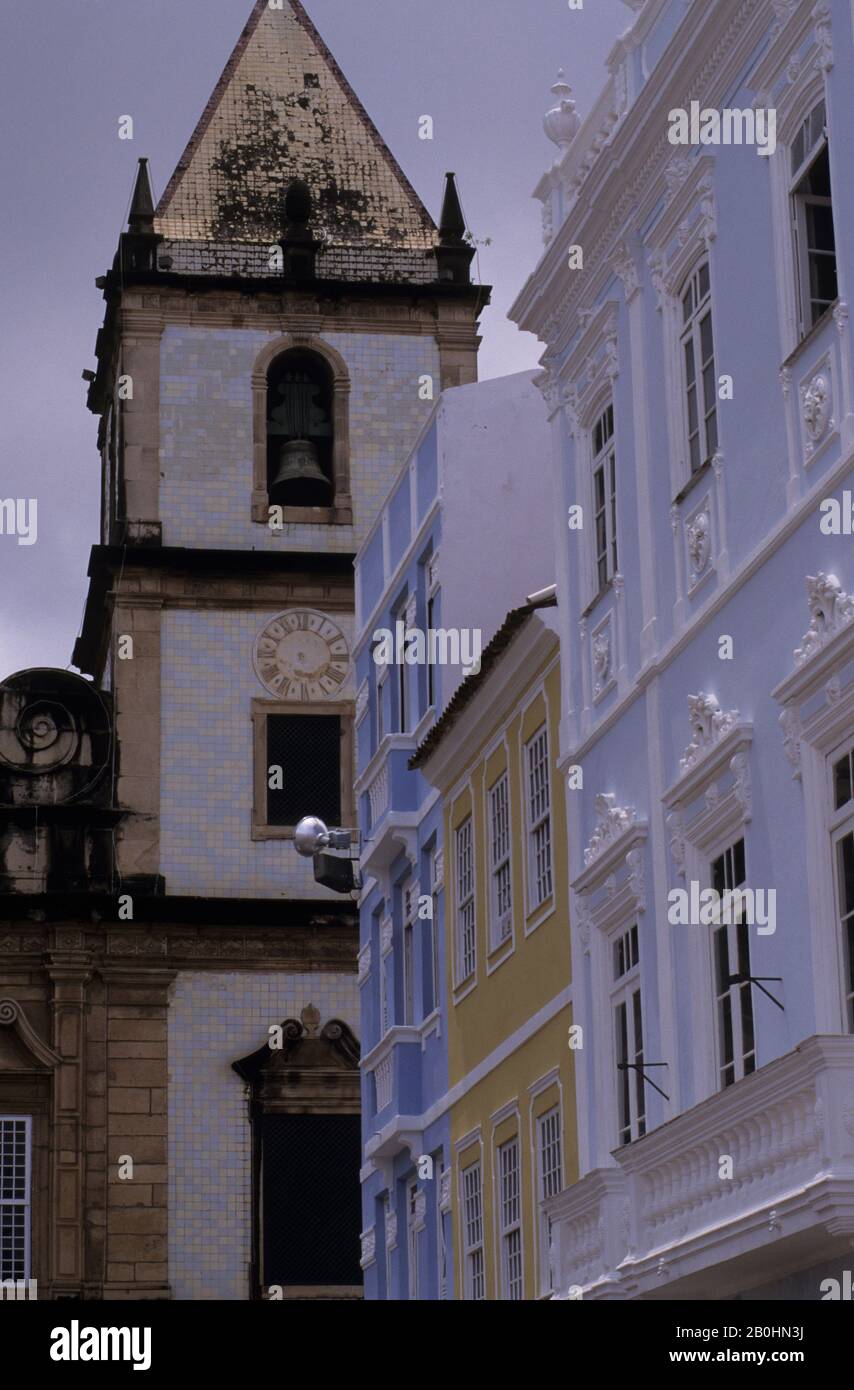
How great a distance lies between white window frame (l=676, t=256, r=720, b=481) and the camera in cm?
1841

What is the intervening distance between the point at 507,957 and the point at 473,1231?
251 centimetres

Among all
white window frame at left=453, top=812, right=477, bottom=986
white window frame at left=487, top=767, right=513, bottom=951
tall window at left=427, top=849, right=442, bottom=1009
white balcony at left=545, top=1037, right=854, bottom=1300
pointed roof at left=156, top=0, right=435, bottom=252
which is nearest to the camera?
white balcony at left=545, top=1037, right=854, bottom=1300

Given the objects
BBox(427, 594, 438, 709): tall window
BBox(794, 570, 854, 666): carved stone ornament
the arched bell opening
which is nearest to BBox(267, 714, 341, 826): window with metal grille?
the arched bell opening

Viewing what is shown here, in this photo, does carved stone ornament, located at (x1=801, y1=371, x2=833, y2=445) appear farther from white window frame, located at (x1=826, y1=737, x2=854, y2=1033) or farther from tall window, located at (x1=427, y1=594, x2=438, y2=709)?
tall window, located at (x1=427, y1=594, x2=438, y2=709)

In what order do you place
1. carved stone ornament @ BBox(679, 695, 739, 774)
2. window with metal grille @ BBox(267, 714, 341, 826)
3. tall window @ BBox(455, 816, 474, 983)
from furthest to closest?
1. window with metal grille @ BBox(267, 714, 341, 826)
2. tall window @ BBox(455, 816, 474, 983)
3. carved stone ornament @ BBox(679, 695, 739, 774)

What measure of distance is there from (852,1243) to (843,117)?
607 centimetres

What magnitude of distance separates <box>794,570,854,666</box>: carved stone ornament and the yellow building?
5915 mm

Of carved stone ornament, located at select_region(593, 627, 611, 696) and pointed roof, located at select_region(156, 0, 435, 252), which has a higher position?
pointed roof, located at select_region(156, 0, 435, 252)

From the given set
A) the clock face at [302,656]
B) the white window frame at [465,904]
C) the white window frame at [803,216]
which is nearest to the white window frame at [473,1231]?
the white window frame at [465,904]

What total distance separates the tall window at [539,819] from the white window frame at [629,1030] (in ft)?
6.69

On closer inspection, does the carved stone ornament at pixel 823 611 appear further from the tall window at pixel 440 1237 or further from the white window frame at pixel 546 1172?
the tall window at pixel 440 1237

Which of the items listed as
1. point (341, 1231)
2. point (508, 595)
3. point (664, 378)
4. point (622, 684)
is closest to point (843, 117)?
A: point (664, 378)

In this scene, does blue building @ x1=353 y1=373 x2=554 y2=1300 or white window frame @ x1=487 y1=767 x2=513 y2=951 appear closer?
white window frame @ x1=487 y1=767 x2=513 y2=951

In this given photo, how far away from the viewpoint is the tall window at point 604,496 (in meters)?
20.7
